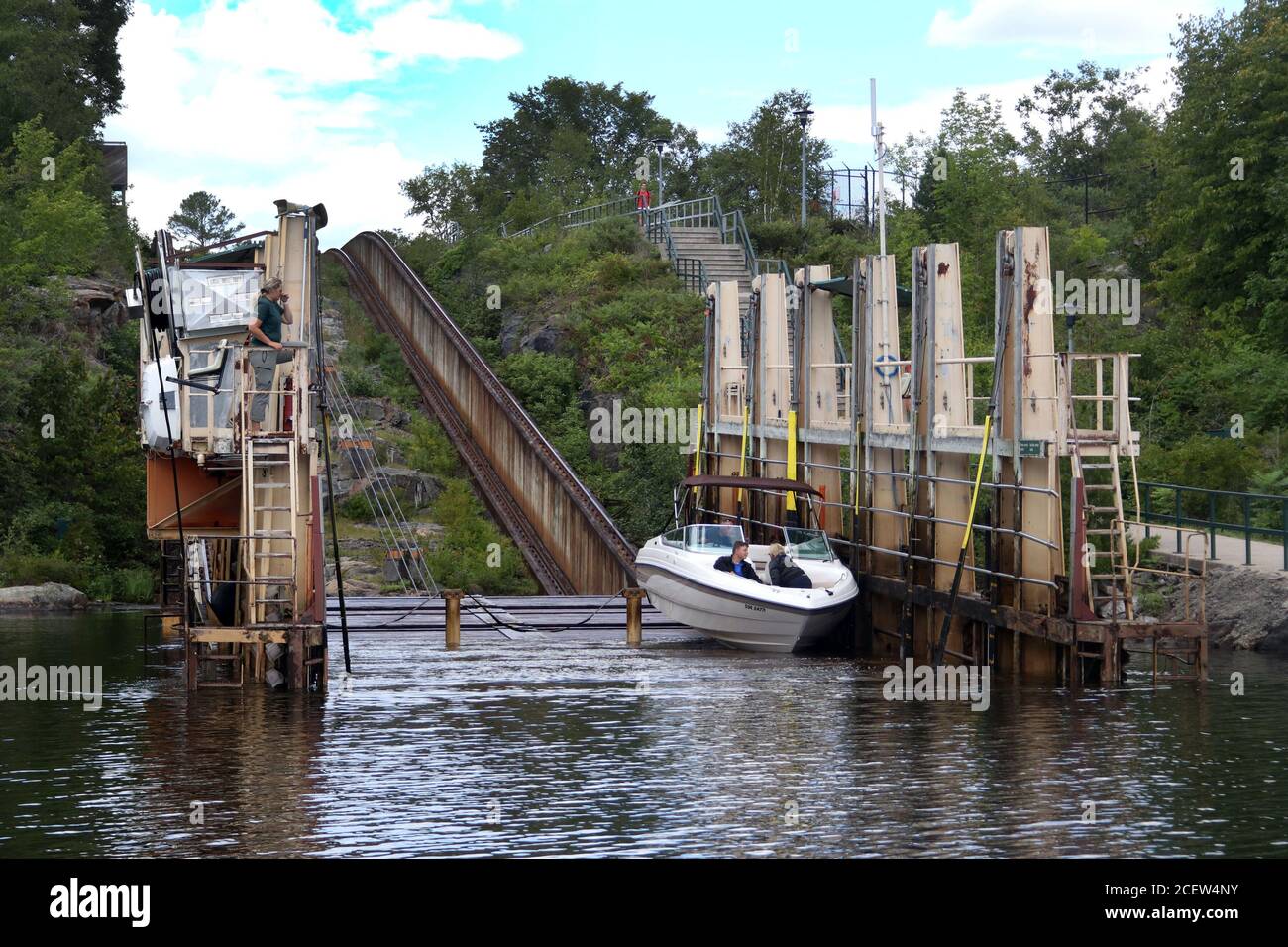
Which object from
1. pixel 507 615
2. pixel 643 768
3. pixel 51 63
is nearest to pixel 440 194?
pixel 51 63

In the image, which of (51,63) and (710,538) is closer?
(710,538)

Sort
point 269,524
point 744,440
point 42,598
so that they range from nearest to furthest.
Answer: point 269,524 < point 744,440 < point 42,598

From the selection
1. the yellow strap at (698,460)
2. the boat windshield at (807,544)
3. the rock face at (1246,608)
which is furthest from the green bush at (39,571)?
the rock face at (1246,608)

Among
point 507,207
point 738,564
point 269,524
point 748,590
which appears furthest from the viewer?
point 507,207

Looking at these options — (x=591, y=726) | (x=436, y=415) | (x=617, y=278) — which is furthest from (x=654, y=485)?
(x=591, y=726)

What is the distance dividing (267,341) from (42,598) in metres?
17.2

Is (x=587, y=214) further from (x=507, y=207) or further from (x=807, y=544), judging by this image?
(x=807, y=544)

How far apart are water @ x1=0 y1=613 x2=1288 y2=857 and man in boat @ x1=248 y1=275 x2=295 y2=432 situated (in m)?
4.42

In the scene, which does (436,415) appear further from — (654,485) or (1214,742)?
(1214,742)

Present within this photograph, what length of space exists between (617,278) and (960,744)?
4158cm

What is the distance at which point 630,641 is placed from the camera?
32.6 m

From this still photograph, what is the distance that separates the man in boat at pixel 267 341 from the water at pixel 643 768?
4.42 meters

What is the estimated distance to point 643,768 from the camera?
797 inches

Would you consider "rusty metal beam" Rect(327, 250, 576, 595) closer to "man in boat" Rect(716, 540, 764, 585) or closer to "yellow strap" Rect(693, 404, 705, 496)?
"yellow strap" Rect(693, 404, 705, 496)
